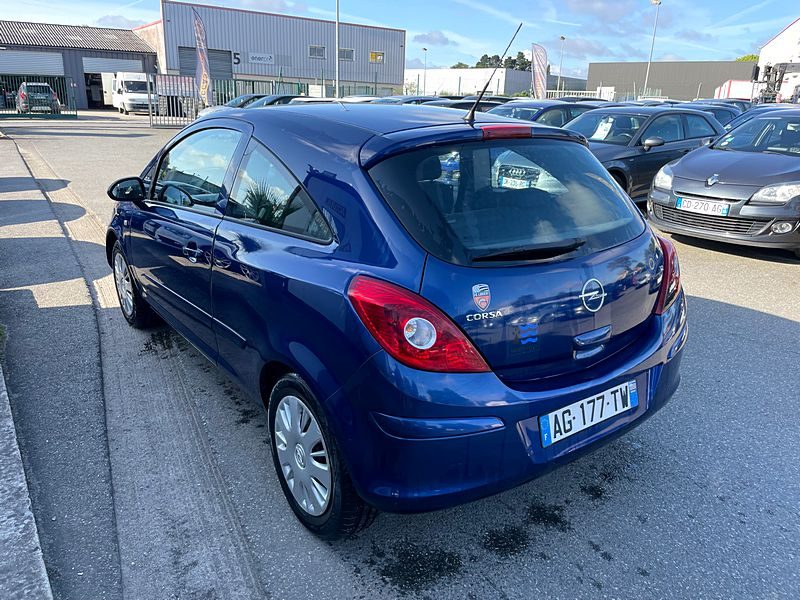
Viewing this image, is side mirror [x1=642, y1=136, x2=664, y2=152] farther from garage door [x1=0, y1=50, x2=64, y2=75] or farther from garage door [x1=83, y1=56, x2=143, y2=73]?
garage door [x1=83, y1=56, x2=143, y2=73]

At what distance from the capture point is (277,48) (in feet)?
147

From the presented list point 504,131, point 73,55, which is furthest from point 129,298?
point 73,55

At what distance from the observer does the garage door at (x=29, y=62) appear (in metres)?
39.1

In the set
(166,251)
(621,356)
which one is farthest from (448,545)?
(166,251)

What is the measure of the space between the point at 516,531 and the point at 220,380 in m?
2.08

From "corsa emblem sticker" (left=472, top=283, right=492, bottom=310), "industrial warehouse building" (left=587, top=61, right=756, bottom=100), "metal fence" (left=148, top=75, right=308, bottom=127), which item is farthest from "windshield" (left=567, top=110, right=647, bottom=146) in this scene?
"industrial warehouse building" (left=587, top=61, right=756, bottom=100)

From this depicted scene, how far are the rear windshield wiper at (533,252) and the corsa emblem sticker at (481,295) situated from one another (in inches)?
4.3

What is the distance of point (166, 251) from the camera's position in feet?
11.2

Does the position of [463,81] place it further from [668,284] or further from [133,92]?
[668,284]

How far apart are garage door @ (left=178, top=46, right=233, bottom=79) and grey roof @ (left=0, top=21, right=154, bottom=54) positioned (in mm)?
3449

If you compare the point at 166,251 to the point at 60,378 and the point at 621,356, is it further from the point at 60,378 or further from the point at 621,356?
the point at 621,356

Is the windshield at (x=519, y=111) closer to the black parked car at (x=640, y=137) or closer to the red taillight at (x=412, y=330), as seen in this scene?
the black parked car at (x=640, y=137)

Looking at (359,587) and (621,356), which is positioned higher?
(621,356)

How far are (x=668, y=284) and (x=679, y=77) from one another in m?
81.0
